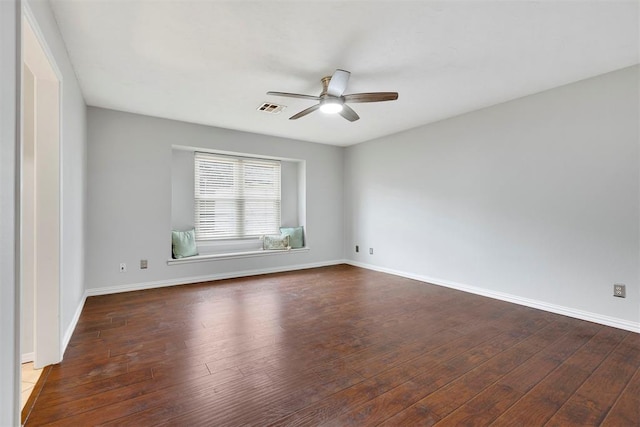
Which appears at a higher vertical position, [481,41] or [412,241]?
[481,41]

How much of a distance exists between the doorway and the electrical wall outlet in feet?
16.2

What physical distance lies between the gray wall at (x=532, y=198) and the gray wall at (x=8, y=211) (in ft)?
14.5

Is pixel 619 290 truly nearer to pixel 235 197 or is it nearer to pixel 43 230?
pixel 43 230

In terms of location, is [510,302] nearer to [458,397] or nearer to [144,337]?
[458,397]

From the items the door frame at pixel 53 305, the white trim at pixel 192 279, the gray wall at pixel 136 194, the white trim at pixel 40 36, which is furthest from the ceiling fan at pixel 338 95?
the white trim at pixel 192 279

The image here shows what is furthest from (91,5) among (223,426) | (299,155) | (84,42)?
(299,155)

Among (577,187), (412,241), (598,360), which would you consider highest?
(577,187)

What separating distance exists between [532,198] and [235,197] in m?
4.51

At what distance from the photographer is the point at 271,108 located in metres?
3.86

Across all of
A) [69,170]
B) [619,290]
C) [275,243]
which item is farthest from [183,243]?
[619,290]

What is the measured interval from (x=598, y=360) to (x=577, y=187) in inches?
69.7

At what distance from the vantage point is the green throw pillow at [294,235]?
568 cm

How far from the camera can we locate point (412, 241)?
4906 millimetres

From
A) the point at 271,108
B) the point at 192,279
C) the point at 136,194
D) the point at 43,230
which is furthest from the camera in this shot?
the point at 192,279
